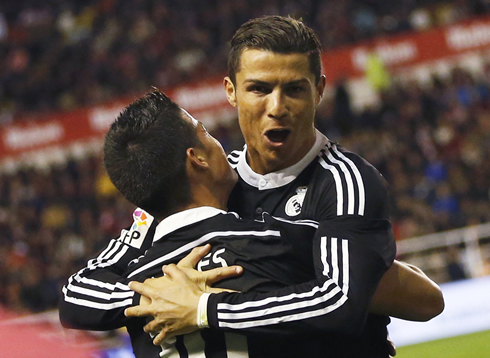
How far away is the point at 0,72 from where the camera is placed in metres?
15.4

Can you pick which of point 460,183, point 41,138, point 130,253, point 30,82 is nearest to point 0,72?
point 30,82

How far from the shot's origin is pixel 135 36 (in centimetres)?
1548

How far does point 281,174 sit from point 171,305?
71cm

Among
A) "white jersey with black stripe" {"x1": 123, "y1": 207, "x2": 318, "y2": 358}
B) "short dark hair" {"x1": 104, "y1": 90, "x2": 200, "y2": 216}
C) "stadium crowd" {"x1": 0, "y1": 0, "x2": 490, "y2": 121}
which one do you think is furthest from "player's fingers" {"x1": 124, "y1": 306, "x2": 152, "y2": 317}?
"stadium crowd" {"x1": 0, "y1": 0, "x2": 490, "y2": 121}

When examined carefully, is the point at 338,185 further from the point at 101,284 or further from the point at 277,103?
the point at 101,284

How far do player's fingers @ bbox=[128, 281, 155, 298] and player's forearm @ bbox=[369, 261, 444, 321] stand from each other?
781 mm

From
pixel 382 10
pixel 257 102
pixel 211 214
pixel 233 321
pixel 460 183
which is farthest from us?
pixel 382 10

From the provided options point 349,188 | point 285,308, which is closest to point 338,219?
point 349,188

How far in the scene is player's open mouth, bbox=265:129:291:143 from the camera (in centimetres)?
282

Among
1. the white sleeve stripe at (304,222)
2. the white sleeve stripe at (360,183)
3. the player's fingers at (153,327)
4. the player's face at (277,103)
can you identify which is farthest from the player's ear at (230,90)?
the player's fingers at (153,327)

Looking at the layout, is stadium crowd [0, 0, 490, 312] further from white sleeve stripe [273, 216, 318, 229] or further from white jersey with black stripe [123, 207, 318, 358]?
white jersey with black stripe [123, 207, 318, 358]

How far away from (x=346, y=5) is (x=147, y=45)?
153 inches

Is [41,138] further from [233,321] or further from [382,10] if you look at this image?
[233,321]

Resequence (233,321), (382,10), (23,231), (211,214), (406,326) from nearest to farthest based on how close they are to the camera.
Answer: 1. (233,321)
2. (211,214)
3. (406,326)
4. (23,231)
5. (382,10)
